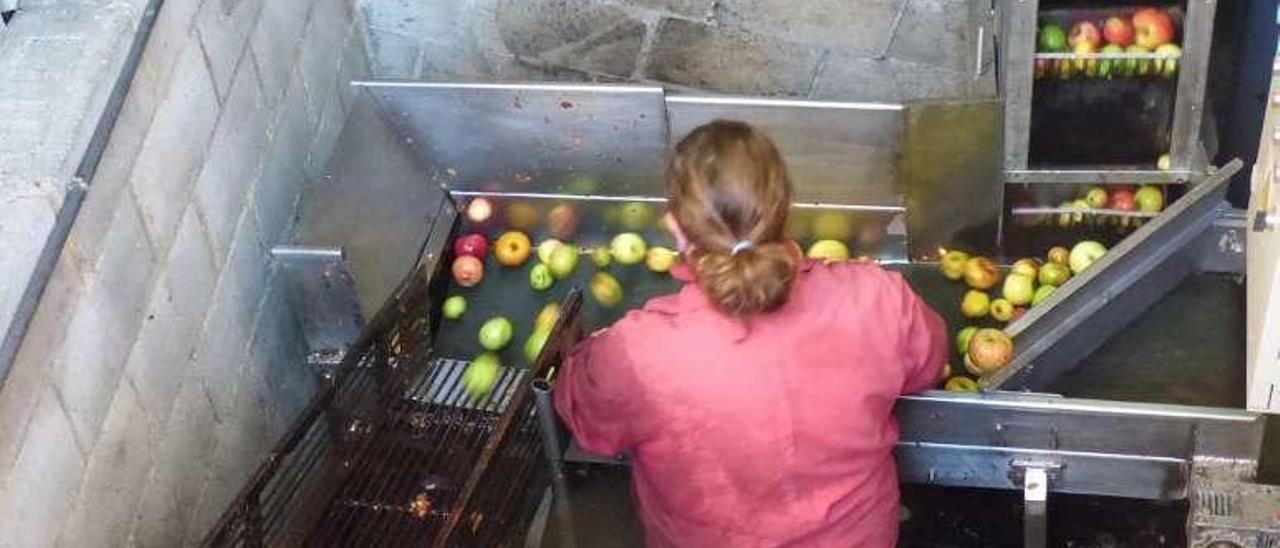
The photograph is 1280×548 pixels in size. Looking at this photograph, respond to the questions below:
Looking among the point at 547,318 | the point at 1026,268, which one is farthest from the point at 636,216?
the point at 1026,268

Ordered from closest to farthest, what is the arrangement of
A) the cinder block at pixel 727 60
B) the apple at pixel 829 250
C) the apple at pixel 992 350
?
1. the apple at pixel 992 350
2. the apple at pixel 829 250
3. the cinder block at pixel 727 60

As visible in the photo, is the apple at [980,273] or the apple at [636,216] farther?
the apple at [636,216]

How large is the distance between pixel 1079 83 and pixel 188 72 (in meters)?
2.12

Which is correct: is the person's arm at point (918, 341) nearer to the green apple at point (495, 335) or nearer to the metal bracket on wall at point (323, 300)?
the green apple at point (495, 335)

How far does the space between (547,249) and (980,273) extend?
3.84ft

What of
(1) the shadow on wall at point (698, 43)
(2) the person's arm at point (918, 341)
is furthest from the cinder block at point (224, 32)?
(2) the person's arm at point (918, 341)

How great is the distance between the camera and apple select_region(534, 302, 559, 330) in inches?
141

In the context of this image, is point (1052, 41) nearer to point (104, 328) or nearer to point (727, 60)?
point (727, 60)

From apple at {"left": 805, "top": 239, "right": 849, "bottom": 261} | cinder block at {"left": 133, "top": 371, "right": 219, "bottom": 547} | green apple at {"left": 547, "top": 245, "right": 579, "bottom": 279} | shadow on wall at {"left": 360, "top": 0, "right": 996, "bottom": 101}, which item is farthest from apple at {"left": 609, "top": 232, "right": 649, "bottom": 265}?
cinder block at {"left": 133, "top": 371, "right": 219, "bottom": 547}

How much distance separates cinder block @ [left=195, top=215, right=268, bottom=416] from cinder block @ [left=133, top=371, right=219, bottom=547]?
0.19ft

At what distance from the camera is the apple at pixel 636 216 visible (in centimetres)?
378

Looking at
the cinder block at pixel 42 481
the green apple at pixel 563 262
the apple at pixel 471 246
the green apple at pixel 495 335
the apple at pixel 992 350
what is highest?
the apple at pixel 471 246

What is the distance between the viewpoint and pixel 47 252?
7.86 feet

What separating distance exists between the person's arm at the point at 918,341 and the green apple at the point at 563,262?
1355 millimetres
